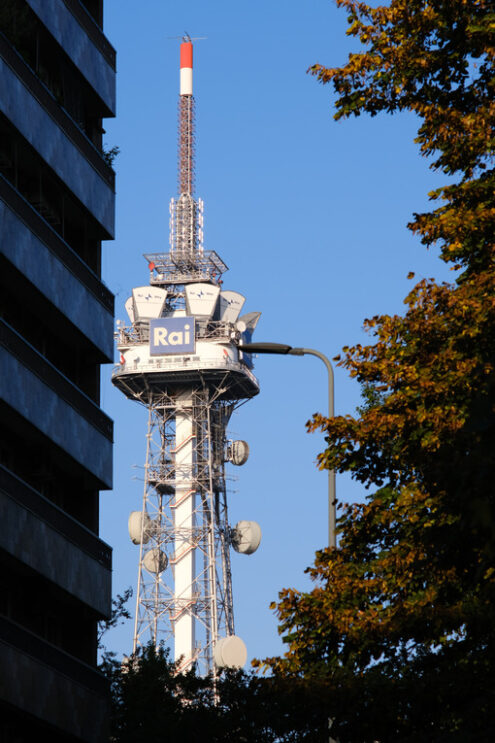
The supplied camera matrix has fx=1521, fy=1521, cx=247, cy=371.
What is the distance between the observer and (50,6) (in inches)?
1682

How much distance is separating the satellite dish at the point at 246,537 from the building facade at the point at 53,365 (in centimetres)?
8101

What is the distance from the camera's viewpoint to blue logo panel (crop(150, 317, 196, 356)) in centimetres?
13138

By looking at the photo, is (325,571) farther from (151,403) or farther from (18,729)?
(151,403)

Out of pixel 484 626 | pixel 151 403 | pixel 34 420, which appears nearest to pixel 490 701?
pixel 484 626

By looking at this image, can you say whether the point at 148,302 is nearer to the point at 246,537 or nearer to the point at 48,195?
the point at 246,537

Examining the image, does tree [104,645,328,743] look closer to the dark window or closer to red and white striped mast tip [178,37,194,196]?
the dark window

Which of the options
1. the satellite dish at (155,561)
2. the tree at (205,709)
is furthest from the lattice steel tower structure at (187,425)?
the tree at (205,709)

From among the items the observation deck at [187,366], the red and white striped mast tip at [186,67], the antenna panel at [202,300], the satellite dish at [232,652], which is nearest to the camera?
the satellite dish at [232,652]

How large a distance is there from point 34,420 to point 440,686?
18224 mm

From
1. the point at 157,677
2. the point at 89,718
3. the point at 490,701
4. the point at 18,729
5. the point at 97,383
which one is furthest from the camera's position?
the point at 157,677

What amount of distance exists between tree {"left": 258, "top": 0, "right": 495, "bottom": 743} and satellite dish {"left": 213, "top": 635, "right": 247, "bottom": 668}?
221ft

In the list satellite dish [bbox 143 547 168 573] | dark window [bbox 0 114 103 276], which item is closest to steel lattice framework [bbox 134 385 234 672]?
satellite dish [bbox 143 547 168 573]

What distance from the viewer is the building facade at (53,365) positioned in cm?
3844

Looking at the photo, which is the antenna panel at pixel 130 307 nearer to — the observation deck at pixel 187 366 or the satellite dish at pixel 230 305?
the observation deck at pixel 187 366
